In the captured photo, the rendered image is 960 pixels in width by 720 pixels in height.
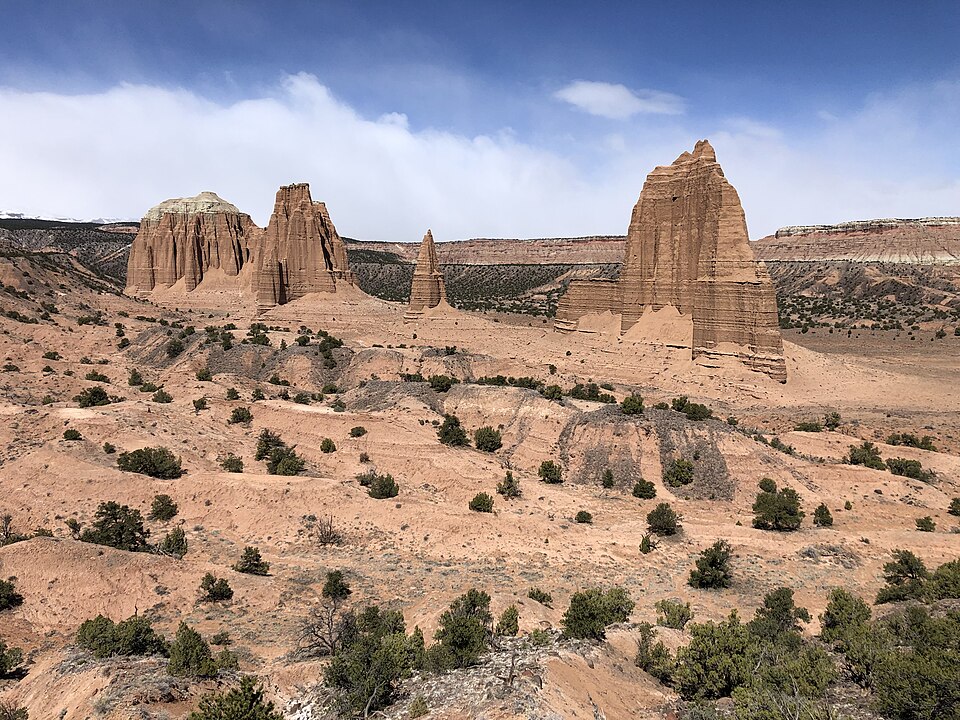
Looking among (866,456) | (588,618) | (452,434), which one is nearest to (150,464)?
(452,434)

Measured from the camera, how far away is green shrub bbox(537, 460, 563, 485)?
80.9 feet

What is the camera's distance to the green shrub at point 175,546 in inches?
632

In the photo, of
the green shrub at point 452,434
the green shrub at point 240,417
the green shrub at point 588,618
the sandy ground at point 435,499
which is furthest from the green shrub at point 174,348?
the green shrub at point 588,618

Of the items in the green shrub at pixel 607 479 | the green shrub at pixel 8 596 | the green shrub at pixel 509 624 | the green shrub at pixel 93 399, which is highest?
the green shrub at pixel 93 399

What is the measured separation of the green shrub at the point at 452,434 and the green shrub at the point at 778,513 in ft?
42.8

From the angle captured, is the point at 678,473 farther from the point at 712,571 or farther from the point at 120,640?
the point at 120,640

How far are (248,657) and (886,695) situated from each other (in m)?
11.7

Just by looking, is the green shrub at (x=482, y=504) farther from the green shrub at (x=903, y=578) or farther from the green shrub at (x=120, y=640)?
the green shrub at (x=903, y=578)

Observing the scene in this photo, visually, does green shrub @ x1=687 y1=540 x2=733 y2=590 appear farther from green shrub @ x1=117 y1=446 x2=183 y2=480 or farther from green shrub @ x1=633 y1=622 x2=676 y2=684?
green shrub @ x1=117 y1=446 x2=183 y2=480

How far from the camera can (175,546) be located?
16.2 metres

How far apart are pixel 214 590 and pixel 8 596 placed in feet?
14.6

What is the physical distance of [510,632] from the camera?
11719mm

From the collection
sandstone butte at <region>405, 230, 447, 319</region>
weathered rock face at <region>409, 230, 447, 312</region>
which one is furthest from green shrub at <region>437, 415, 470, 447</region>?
weathered rock face at <region>409, 230, 447, 312</region>

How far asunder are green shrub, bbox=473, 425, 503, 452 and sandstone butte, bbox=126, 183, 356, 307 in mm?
41600
